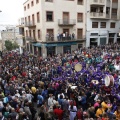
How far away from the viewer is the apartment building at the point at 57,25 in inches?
1080

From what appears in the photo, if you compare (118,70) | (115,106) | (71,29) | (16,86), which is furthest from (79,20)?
(115,106)

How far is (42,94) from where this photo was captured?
1062 centimetres

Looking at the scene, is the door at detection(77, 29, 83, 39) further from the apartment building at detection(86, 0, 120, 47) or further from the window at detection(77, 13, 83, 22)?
the window at detection(77, 13, 83, 22)

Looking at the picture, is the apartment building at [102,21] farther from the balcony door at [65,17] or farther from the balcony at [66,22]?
the balcony door at [65,17]

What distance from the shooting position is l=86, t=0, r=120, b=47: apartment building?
30219 millimetres

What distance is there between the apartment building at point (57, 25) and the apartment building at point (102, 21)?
1.12 meters

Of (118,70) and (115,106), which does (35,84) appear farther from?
(118,70)

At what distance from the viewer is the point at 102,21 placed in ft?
104

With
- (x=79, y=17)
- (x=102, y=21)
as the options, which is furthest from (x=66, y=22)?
(x=102, y=21)

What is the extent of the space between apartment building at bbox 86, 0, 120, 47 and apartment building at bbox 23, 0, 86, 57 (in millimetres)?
1116

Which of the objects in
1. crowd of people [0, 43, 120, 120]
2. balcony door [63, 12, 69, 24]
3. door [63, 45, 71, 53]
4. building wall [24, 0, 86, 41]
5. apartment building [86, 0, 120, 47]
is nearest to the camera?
crowd of people [0, 43, 120, 120]

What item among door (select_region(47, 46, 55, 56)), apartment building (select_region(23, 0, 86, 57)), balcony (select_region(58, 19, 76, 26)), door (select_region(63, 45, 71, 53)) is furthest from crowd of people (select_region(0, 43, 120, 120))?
balcony (select_region(58, 19, 76, 26))

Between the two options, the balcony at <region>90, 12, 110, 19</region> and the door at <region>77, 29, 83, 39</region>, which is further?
the door at <region>77, 29, 83, 39</region>

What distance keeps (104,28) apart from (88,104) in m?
24.4
